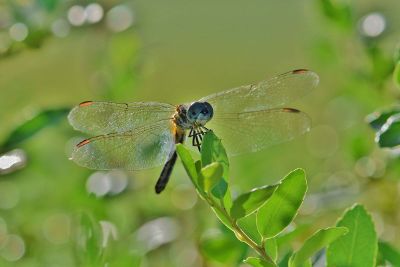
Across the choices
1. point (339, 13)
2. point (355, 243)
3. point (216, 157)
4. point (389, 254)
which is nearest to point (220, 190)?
point (216, 157)

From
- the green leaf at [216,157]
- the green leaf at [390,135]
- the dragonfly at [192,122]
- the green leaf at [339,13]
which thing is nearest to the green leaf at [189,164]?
the green leaf at [216,157]

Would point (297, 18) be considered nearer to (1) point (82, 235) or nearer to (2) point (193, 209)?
(2) point (193, 209)

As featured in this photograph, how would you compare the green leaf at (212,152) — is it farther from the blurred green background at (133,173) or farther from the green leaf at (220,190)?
the blurred green background at (133,173)

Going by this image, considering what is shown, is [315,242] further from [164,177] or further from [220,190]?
[164,177]

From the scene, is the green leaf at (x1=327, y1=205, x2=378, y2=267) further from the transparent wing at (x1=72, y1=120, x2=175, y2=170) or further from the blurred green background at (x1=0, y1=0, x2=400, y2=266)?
the transparent wing at (x1=72, y1=120, x2=175, y2=170)

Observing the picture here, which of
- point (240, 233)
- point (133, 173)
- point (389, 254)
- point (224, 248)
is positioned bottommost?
point (133, 173)

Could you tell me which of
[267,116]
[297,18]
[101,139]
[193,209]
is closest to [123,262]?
[101,139]

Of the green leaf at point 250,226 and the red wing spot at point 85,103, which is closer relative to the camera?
the green leaf at point 250,226
